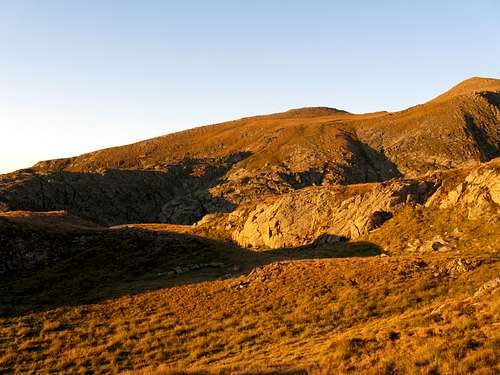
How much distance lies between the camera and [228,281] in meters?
32.4

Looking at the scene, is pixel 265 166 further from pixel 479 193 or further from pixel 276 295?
pixel 276 295

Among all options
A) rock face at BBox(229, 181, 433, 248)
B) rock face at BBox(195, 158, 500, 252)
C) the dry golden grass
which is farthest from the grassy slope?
rock face at BBox(229, 181, 433, 248)

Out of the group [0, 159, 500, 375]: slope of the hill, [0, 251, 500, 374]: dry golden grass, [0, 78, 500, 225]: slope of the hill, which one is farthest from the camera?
[0, 78, 500, 225]: slope of the hill

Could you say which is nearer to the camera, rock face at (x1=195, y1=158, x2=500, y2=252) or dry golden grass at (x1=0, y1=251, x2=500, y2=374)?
dry golden grass at (x1=0, y1=251, x2=500, y2=374)

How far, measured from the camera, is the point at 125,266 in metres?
39.4

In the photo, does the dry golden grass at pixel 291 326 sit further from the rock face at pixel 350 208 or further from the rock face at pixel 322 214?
the rock face at pixel 322 214

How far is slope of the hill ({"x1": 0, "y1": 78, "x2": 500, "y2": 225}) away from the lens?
110 metres

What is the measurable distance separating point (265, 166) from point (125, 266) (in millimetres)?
89892

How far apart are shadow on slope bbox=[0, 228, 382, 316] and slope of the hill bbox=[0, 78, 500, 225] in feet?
200

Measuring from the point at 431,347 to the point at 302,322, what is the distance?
9289mm

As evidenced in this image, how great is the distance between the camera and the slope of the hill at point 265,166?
110000mm

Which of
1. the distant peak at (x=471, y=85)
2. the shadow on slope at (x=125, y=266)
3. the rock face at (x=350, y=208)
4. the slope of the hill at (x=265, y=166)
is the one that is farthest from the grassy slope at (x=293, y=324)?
the distant peak at (x=471, y=85)

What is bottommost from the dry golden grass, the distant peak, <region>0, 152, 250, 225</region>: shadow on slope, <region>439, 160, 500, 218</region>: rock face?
the dry golden grass

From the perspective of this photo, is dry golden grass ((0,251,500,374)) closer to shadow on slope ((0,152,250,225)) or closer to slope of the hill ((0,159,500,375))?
slope of the hill ((0,159,500,375))
